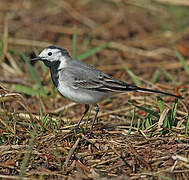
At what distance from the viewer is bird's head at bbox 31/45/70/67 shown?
5.08 metres

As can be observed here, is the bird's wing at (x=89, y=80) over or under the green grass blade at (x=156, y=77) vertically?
over

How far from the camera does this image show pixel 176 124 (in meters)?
4.72

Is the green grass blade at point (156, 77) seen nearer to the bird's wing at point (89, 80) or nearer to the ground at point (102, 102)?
the ground at point (102, 102)

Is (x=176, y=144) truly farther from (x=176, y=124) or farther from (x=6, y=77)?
(x=6, y=77)

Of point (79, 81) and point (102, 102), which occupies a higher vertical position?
point (79, 81)

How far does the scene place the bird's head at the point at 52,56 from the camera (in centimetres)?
508

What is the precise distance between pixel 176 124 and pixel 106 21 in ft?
19.9

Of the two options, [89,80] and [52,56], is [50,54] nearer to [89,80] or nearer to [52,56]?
[52,56]

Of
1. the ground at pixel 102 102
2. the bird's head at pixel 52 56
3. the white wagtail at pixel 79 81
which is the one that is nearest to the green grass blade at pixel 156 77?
the ground at pixel 102 102

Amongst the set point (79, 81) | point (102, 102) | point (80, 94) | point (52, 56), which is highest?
point (52, 56)

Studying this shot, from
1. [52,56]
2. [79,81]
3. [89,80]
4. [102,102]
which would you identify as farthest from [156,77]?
[52,56]

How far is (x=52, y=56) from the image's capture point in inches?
201

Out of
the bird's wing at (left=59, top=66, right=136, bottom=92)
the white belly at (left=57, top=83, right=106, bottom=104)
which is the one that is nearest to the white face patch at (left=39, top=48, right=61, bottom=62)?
the bird's wing at (left=59, top=66, right=136, bottom=92)

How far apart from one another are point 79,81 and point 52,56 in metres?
0.58
